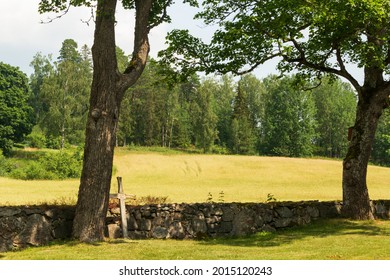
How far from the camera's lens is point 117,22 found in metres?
18.6

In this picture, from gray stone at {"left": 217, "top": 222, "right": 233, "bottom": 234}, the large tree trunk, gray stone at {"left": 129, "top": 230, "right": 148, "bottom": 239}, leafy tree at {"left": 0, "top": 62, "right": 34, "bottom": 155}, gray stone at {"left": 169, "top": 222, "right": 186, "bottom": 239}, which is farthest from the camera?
leafy tree at {"left": 0, "top": 62, "right": 34, "bottom": 155}

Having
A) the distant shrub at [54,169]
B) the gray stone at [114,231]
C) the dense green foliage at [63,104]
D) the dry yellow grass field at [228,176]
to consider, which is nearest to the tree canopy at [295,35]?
the gray stone at [114,231]

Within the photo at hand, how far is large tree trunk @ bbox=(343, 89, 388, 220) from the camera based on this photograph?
21.8 meters

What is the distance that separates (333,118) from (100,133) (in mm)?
92984

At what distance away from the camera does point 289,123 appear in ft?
309

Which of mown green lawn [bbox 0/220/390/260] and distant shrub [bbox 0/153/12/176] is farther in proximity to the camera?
distant shrub [bbox 0/153/12/176]

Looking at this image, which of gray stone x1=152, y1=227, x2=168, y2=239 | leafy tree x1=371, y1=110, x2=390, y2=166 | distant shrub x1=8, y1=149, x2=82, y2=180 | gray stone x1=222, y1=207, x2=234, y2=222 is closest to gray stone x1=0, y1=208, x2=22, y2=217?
gray stone x1=152, y1=227, x2=168, y2=239

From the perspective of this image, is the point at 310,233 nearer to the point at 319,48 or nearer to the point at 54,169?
the point at 319,48

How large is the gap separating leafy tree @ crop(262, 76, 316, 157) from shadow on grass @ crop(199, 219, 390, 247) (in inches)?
2862

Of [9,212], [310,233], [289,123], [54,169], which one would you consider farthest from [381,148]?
[9,212]

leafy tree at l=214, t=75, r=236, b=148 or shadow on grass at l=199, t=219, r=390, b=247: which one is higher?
leafy tree at l=214, t=75, r=236, b=148

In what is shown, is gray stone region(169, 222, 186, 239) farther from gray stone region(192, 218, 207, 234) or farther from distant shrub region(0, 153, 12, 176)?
distant shrub region(0, 153, 12, 176)

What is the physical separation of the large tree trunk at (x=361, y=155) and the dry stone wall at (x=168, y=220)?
1.75m

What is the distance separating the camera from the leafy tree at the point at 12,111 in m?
73.9
